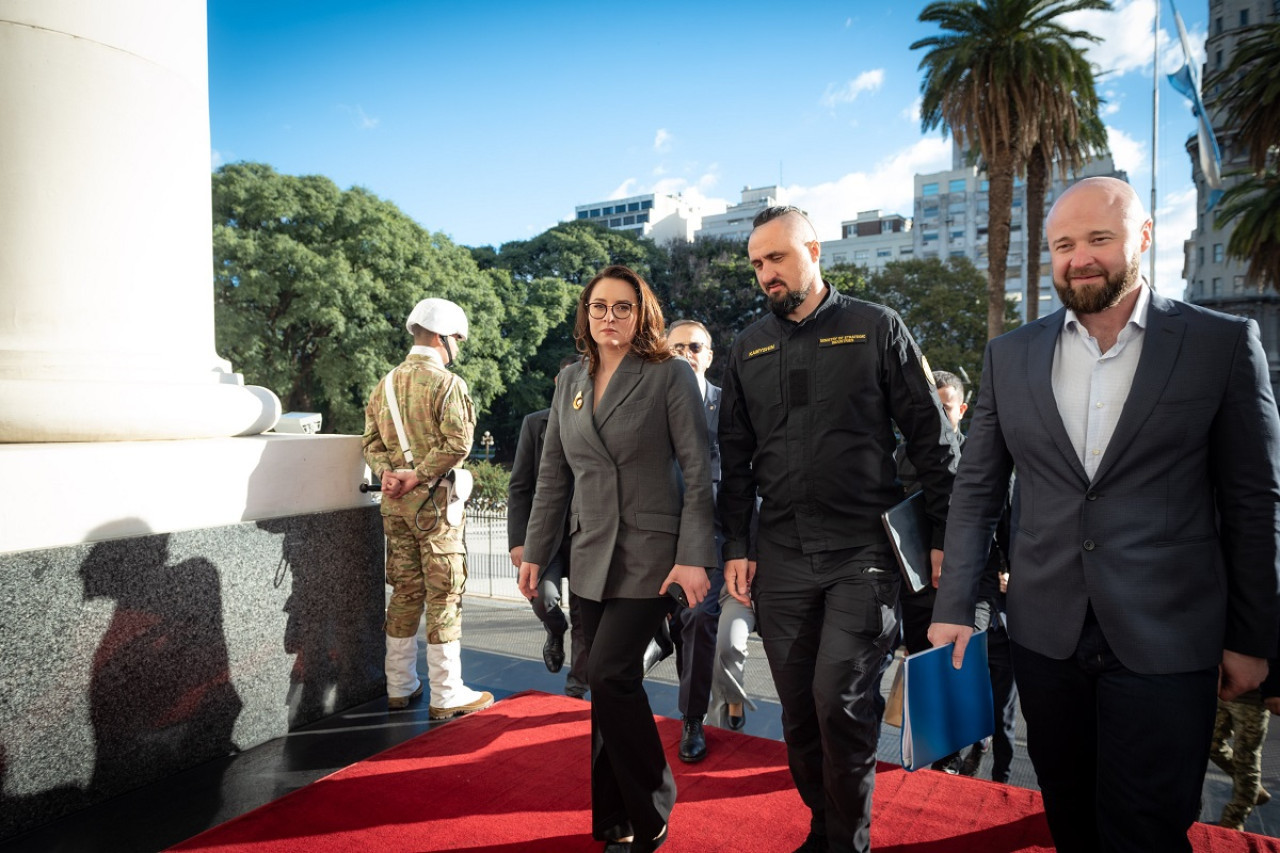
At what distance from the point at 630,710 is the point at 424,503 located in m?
2.23

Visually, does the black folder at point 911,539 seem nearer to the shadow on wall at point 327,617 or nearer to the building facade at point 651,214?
the shadow on wall at point 327,617

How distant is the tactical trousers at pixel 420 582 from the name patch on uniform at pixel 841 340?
2671mm

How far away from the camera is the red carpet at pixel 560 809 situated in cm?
323

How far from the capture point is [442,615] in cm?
478

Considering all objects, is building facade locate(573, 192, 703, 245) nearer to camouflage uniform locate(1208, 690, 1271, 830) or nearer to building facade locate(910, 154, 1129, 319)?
building facade locate(910, 154, 1129, 319)

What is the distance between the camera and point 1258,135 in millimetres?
19656

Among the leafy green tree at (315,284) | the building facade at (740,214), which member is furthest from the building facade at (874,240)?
the leafy green tree at (315,284)

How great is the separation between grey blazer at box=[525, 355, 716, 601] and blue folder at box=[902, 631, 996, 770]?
0.78 meters

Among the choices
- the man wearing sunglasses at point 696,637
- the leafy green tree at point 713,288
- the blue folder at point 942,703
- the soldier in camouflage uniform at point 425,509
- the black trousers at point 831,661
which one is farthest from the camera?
the leafy green tree at point 713,288

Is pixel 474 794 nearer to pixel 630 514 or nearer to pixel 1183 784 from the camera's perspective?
pixel 630 514

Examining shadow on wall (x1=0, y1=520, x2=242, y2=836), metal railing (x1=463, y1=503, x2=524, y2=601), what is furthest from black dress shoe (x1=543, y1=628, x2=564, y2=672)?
metal railing (x1=463, y1=503, x2=524, y2=601)

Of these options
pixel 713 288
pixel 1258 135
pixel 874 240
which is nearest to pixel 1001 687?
pixel 1258 135

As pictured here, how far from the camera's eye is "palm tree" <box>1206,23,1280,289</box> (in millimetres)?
18994

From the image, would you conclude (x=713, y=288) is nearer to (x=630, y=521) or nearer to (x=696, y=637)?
(x=696, y=637)
